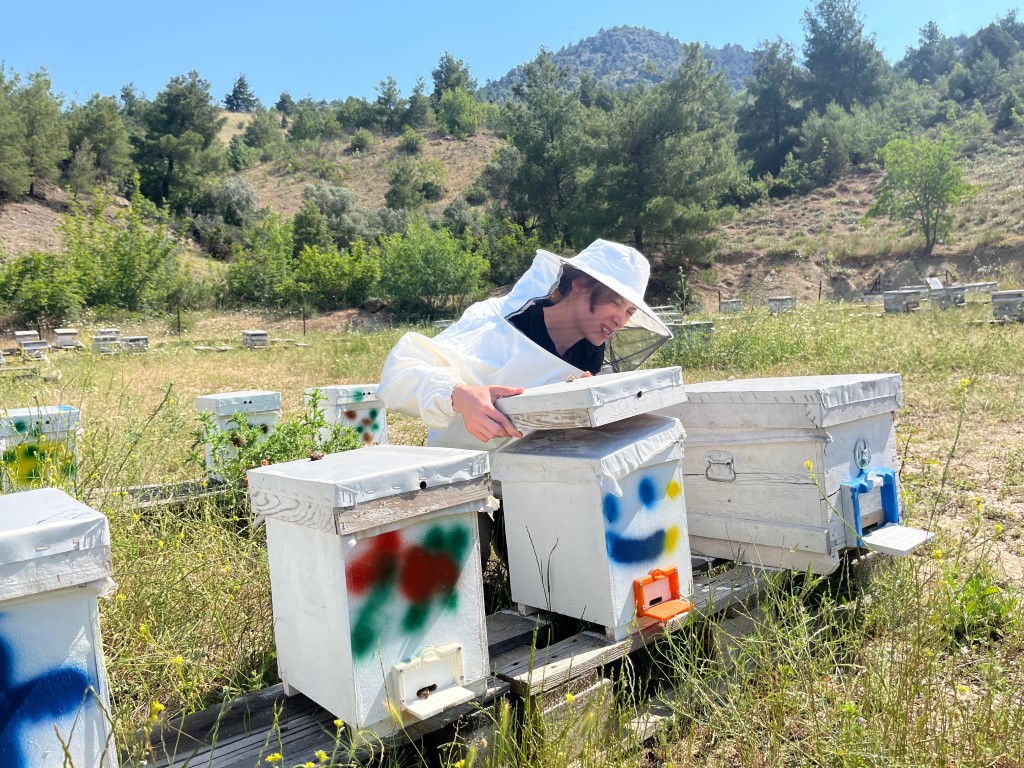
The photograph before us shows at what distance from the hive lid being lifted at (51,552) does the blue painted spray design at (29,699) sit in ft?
0.34

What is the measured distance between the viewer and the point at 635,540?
1847 mm

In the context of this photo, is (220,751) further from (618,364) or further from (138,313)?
(138,313)

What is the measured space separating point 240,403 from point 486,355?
64.6 inches

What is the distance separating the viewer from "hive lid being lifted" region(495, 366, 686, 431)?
1.76m

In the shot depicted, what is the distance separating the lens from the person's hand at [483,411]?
6.61ft

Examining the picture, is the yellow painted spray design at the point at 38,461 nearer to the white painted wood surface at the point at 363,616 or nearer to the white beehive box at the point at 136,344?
the white painted wood surface at the point at 363,616

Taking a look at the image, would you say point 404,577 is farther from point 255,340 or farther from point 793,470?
point 255,340

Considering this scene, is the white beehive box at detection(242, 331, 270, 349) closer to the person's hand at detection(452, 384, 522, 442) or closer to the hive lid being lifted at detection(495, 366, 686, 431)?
the person's hand at detection(452, 384, 522, 442)

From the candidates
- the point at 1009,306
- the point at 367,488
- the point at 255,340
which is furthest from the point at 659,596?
the point at 255,340

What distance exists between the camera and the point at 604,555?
5.82ft

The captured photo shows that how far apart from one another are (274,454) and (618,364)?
1.53 m

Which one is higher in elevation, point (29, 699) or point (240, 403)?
point (240, 403)

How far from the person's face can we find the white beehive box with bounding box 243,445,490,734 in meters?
1.26

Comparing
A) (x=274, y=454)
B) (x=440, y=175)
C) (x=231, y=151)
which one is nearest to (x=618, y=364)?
(x=274, y=454)
